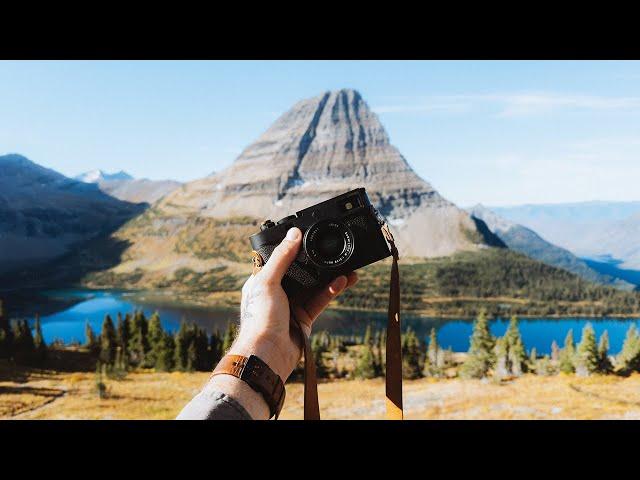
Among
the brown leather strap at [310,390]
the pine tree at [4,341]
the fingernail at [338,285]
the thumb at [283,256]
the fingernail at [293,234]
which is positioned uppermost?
the fingernail at [293,234]

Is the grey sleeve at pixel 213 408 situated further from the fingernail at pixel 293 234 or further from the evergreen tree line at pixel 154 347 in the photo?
the evergreen tree line at pixel 154 347

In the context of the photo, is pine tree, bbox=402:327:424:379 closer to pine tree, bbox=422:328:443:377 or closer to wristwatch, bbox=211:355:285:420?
pine tree, bbox=422:328:443:377

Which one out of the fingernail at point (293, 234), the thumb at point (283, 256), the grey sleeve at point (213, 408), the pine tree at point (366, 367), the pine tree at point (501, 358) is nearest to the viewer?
the grey sleeve at point (213, 408)

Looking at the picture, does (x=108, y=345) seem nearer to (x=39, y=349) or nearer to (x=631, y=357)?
(x=39, y=349)

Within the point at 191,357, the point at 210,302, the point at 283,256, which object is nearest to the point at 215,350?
the point at 191,357

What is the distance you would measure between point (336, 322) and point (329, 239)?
11887 centimetres

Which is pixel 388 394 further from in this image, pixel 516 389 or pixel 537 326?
pixel 537 326

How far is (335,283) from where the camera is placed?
2938 millimetres

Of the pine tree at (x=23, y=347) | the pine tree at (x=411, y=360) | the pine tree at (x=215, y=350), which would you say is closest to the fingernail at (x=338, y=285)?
the pine tree at (x=215, y=350)

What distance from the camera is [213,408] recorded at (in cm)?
172

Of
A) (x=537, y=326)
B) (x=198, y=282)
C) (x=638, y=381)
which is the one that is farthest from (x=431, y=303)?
(x=638, y=381)

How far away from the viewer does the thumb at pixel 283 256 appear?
2.46 meters

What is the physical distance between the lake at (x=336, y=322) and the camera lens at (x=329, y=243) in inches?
4119
